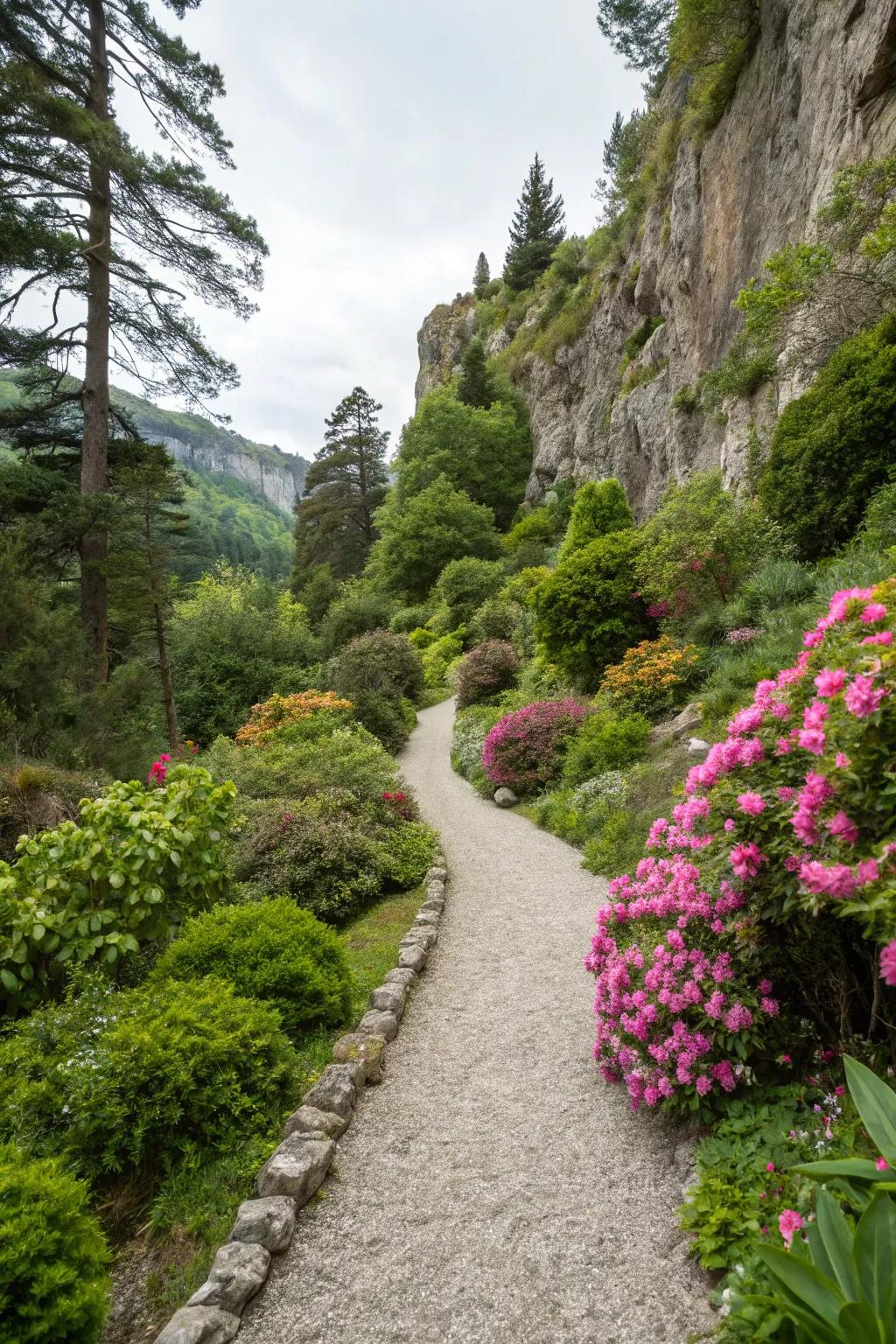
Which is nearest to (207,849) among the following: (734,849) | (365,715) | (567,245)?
(734,849)

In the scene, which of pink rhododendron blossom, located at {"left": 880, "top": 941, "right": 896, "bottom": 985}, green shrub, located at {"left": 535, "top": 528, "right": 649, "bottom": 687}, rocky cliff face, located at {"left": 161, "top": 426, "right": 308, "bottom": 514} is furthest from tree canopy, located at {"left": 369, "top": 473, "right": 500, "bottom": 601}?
rocky cliff face, located at {"left": 161, "top": 426, "right": 308, "bottom": 514}

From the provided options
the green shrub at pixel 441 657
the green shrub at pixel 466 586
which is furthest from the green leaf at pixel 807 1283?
the green shrub at pixel 466 586

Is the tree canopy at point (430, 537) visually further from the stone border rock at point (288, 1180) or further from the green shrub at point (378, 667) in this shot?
the stone border rock at point (288, 1180)

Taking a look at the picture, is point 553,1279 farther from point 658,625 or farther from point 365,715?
point 365,715

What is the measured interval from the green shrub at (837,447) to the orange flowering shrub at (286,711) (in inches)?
349

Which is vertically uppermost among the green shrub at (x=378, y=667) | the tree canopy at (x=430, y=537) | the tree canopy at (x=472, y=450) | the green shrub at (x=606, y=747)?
the tree canopy at (x=472, y=450)

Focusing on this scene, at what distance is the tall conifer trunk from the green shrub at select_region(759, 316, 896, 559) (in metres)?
10.4

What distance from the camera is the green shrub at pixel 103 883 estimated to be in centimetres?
363

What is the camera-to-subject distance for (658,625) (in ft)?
36.0

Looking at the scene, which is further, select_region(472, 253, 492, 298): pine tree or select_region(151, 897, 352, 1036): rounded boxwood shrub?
select_region(472, 253, 492, 298): pine tree

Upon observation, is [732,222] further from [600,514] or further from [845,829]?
[845,829]

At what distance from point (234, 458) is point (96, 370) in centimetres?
16114

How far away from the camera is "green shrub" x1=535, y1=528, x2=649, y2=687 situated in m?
11.1

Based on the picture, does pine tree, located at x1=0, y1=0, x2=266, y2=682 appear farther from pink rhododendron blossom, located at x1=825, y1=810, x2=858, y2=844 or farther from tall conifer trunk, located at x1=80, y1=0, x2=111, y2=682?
pink rhododendron blossom, located at x1=825, y1=810, x2=858, y2=844
